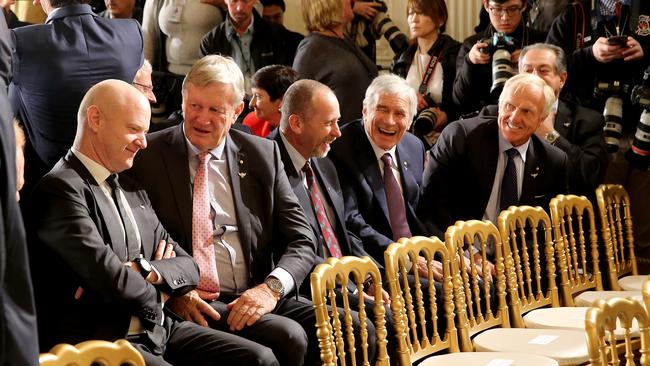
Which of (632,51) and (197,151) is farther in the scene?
(632,51)

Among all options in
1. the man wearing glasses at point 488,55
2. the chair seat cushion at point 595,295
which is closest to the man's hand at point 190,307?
the chair seat cushion at point 595,295

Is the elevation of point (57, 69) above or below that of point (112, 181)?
above

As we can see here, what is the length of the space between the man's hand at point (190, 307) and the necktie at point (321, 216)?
77 centimetres

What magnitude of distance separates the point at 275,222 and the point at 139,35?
0.82 meters

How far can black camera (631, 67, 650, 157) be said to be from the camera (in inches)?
→ 190

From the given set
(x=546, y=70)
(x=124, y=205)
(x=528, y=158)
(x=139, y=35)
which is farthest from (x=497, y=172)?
(x=124, y=205)

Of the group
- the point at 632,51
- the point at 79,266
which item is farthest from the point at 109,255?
the point at 632,51

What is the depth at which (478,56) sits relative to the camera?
514 cm

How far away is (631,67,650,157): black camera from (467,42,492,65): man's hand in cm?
74

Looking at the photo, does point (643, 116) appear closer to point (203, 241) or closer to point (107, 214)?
point (203, 241)

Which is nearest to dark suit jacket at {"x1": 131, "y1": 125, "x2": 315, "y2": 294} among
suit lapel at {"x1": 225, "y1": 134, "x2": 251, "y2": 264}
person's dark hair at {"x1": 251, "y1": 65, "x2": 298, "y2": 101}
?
suit lapel at {"x1": 225, "y1": 134, "x2": 251, "y2": 264}

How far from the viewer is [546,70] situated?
483 centimetres

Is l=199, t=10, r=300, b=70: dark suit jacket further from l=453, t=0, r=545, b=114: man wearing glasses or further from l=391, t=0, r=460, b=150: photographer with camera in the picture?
l=453, t=0, r=545, b=114: man wearing glasses

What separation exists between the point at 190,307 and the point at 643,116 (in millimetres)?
2693
